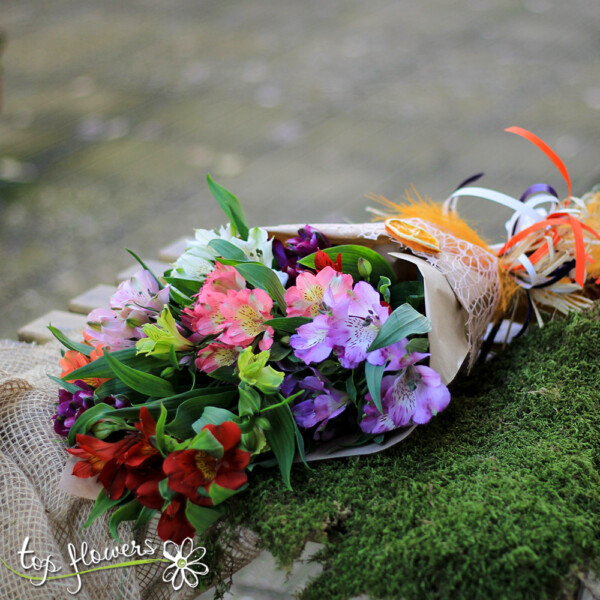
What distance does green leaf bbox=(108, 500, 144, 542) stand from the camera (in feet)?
2.58

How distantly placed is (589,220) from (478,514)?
64cm

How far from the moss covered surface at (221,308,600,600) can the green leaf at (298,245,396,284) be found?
0.72 feet

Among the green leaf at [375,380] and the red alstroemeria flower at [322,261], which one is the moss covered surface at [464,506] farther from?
the red alstroemeria flower at [322,261]

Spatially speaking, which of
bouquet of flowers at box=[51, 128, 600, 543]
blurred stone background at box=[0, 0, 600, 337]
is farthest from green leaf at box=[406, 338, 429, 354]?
blurred stone background at box=[0, 0, 600, 337]

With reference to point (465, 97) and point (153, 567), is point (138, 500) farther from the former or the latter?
point (465, 97)

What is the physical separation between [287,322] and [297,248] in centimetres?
16

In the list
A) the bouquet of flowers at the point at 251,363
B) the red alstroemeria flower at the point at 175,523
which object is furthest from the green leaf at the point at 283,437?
the red alstroemeria flower at the point at 175,523

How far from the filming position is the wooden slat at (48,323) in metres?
1.47

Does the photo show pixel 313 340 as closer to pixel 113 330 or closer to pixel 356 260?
pixel 356 260

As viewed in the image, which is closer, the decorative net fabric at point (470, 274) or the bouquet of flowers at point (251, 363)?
the bouquet of flowers at point (251, 363)

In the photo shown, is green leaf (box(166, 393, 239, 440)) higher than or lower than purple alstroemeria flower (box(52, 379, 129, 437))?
higher

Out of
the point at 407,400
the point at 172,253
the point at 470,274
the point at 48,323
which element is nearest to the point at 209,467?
the point at 407,400

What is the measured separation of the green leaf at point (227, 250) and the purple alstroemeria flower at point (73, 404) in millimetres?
231

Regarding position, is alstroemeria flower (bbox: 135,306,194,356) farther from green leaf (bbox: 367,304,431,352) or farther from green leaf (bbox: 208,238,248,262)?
green leaf (bbox: 367,304,431,352)
